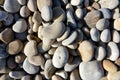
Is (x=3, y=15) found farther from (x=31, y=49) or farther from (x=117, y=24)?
(x=117, y=24)

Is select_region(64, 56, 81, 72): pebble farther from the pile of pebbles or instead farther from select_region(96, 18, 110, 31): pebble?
select_region(96, 18, 110, 31): pebble

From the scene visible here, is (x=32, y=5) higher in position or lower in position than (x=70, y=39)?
higher

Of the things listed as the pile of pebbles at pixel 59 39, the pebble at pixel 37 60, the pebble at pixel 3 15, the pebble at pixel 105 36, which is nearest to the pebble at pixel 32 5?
the pile of pebbles at pixel 59 39

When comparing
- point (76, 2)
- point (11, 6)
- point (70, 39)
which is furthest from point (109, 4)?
point (11, 6)

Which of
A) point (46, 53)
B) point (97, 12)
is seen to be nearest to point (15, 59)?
point (46, 53)

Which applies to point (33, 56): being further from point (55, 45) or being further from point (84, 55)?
point (84, 55)
